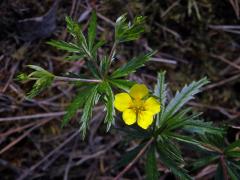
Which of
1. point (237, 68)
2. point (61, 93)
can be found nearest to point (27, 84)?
point (61, 93)

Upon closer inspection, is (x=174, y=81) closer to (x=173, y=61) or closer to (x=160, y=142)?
(x=173, y=61)

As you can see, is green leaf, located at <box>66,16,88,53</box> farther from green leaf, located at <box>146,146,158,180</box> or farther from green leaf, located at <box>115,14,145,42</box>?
green leaf, located at <box>146,146,158,180</box>

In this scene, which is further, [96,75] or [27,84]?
[27,84]

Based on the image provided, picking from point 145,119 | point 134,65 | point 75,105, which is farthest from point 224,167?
point 75,105

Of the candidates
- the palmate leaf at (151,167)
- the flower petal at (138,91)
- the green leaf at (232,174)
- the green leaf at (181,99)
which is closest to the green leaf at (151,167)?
the palmate leaf at (151,167)

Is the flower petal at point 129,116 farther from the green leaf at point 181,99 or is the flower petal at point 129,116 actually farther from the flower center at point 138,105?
the green leaf at point 181,99

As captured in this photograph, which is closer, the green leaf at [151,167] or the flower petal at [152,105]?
the flower petal at [152,105]
